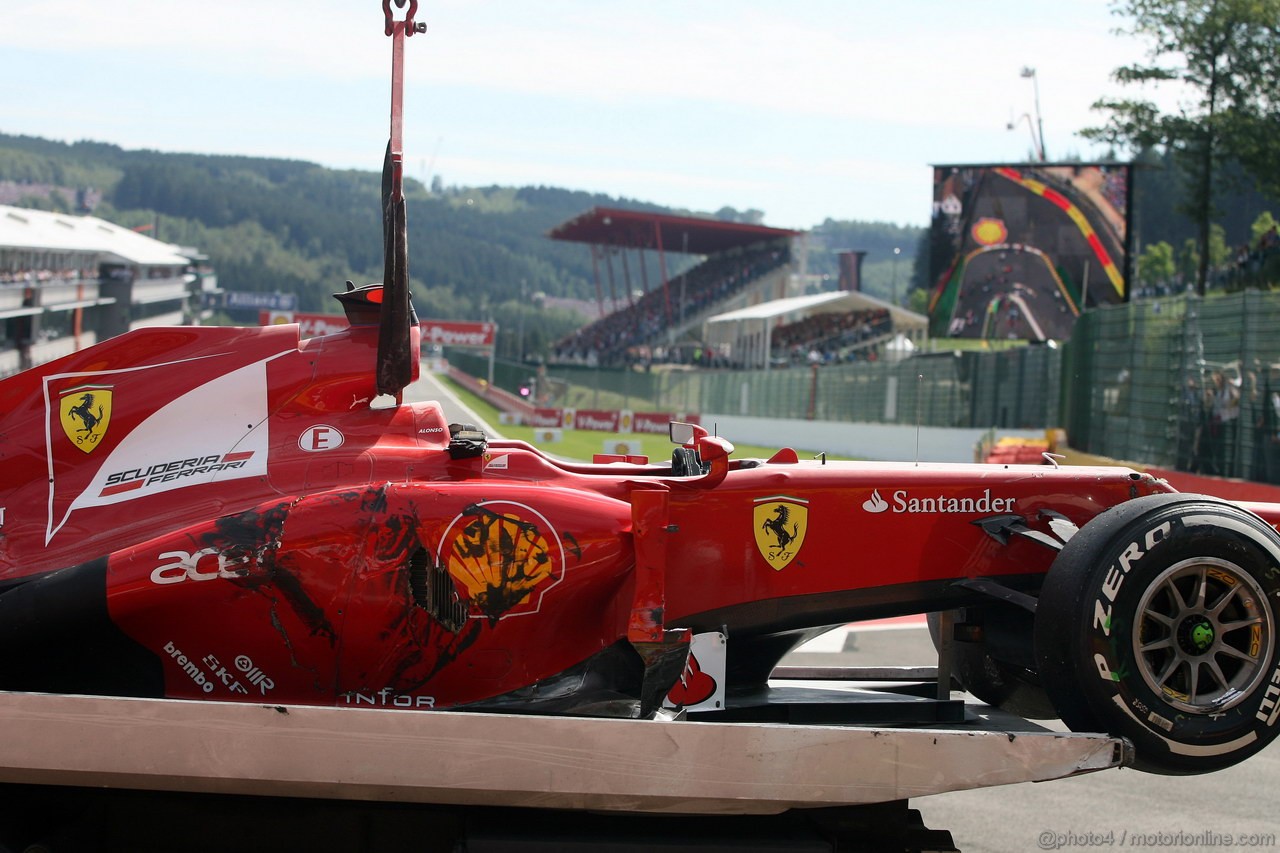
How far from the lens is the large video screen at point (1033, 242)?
31734mm

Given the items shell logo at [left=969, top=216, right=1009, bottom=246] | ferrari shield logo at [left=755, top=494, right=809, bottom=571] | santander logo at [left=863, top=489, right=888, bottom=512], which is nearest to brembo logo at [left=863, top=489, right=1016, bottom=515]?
santander logo at [left=863, top=489, right=888, bottom=512]

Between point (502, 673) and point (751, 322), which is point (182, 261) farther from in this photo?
point (502, 673)

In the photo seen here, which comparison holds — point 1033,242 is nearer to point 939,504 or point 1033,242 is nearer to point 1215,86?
point 1215,86

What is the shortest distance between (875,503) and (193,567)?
251cm

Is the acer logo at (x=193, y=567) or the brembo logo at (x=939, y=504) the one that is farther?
the brembo logo at (x=939, y=504)

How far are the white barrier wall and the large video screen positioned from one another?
3.91m

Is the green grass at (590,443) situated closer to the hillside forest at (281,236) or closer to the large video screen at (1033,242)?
the large video screen at (1033,242)

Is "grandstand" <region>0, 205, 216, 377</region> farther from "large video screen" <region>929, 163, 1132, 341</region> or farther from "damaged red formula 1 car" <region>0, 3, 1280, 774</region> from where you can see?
"damaged red formula 1 car" <region>0, 3, 1280, 774</region>

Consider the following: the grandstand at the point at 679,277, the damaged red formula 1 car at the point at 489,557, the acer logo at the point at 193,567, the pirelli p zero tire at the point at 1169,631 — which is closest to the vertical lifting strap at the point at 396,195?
the damaged red formula 1 car at the point at 489,557

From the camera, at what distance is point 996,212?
105 ft

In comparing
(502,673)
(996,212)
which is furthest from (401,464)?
(996,212)

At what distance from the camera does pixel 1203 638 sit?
423cm

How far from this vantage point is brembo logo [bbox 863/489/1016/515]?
15.5ft

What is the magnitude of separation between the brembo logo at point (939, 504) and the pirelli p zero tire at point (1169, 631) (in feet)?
1.68
